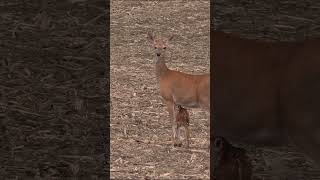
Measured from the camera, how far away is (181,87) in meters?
5.33

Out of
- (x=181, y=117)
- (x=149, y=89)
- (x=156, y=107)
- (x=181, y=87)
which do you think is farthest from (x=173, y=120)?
(x=149, y=89)

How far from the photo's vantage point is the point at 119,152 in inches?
245

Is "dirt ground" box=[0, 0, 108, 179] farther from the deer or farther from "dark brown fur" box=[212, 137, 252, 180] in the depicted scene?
"dark brown fur" box=[212, 137, 252, 180]

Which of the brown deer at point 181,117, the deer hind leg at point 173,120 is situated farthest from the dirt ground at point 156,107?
the brown deer at point 181,117

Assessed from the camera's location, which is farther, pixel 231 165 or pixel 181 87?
pixel 181 87

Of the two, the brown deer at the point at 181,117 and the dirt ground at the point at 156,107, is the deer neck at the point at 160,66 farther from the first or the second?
the dirt ground at the point at 156,107

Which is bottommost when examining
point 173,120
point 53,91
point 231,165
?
point 231,165

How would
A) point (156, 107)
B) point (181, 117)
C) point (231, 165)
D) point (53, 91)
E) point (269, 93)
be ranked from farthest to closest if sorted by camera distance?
point (53, 91) < point (156, 107) < point (181, 117) < point (231, 165) < point (269, 93)

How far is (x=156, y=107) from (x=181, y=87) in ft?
4.42

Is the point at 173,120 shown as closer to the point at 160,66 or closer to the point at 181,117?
the point at 181,117

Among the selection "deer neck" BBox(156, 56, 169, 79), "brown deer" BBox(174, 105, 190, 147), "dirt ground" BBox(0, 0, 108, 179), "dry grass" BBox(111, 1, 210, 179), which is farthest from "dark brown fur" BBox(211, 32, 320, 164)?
"dirt ground" BBox(0, 0, 108, 179)

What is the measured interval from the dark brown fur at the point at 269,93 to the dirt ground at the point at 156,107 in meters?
0.82

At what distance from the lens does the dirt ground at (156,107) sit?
594cm

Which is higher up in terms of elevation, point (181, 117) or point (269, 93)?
point (269, 93)
